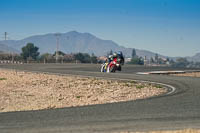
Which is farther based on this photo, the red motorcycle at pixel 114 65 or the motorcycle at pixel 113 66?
the motorcycle at pixel 113 66

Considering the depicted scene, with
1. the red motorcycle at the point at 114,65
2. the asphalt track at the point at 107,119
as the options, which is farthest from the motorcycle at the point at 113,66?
the asphalt track at the point at 107,119

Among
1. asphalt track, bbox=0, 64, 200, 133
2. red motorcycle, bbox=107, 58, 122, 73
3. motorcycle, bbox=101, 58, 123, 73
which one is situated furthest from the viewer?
motorcycle, bbox=101, 58, 123, 73

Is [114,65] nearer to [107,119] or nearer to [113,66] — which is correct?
[113,66]

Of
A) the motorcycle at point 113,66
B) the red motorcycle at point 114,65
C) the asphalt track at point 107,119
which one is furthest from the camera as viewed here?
the motorcycle at point 113,66

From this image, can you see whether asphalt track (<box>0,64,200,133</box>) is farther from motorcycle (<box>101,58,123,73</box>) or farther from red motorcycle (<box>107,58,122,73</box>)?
motorcycle (<box>101,58,123,73</box>)

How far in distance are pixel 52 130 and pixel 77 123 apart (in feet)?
2.48

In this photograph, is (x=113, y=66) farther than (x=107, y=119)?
Yes

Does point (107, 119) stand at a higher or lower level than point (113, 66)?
lower

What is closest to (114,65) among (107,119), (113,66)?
(113,66)

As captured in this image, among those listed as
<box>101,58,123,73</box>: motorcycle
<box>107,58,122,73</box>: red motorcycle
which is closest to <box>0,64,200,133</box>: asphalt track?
<box>107,58,122,73</box>: red motorcycle

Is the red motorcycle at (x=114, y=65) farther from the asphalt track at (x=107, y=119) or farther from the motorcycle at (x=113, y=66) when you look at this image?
the asphalt track at (x=107, y=119)

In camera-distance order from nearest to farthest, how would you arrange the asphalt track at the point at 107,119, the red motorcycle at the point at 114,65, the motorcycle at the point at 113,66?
the asphalt track at the point at 107,119, the red motorcycle at the point at 114,65, the motorcycle at the point at 113,66

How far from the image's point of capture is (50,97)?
15.3 m

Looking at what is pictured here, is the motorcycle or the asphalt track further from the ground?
the motorcycle
